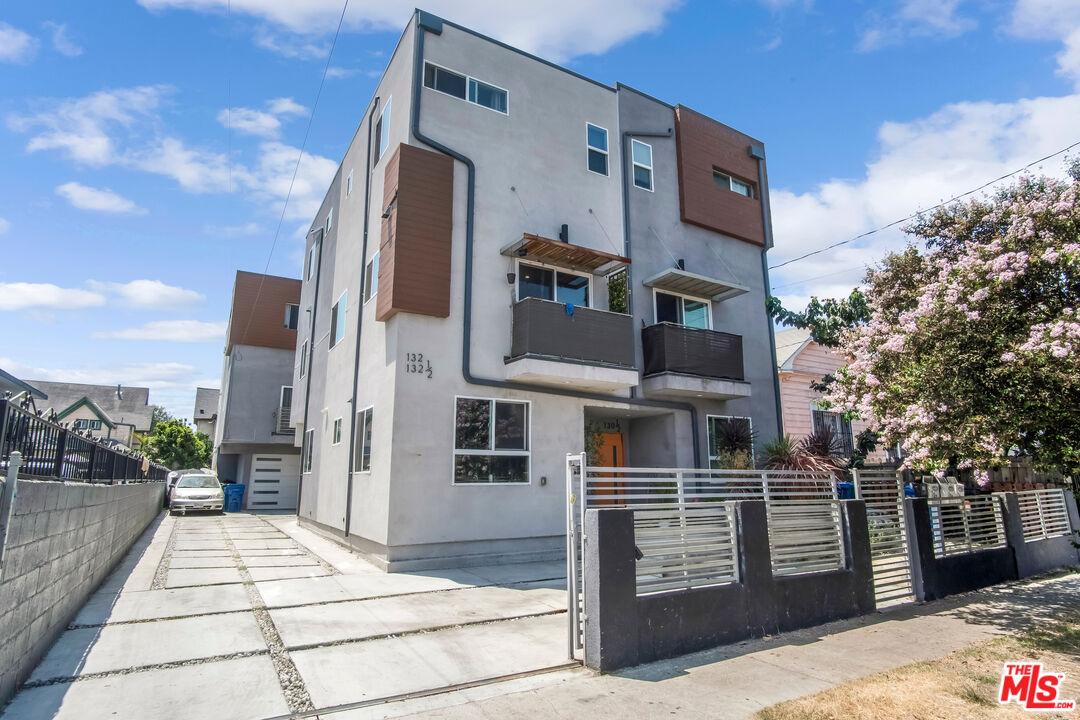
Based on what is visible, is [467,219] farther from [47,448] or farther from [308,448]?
[308,448]

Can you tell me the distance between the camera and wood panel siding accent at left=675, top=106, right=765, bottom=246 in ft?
46.9

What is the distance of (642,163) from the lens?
1376cm

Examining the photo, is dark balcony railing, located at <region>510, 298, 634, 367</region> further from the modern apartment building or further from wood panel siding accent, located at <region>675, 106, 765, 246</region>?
wood panel siding accent, located at <region>675, 106, 765, 246</region>

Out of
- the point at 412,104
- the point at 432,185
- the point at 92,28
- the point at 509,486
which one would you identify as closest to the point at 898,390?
the point at 509,486

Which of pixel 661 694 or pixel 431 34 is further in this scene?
pixel 431 34

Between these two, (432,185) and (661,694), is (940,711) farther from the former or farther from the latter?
(432,185)

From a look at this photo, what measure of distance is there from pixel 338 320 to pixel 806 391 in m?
13.6

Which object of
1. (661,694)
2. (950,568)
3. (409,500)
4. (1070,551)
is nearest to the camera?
(661,694)

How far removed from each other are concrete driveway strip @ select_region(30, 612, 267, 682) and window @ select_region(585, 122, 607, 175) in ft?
35.4

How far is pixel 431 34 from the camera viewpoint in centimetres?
1123

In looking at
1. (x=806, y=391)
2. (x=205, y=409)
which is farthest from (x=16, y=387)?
(x=205, y=409)

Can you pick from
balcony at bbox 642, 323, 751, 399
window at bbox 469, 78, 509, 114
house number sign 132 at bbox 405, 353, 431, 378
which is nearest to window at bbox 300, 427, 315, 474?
house number sign 132 at bbox 405, 353, 431, 378

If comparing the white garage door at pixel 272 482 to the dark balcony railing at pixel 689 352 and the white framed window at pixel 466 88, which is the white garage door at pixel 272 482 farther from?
the white framed window at pixel 466 88

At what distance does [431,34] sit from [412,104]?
64.8 inches
